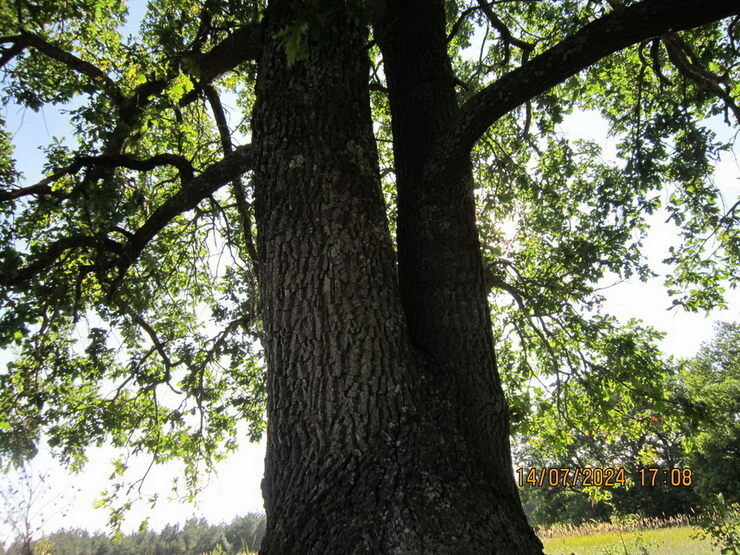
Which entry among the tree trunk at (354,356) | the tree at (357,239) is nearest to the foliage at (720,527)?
the tree at (357,239)

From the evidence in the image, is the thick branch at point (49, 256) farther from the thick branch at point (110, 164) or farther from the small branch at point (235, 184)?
the small branch at point (235, 184)

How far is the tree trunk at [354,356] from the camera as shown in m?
1.71

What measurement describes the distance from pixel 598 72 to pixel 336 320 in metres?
6.47

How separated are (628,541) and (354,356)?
52.3 ft

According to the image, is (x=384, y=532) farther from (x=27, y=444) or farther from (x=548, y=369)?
(x=548, y=369)

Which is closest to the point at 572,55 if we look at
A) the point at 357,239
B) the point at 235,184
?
the point at 357,239

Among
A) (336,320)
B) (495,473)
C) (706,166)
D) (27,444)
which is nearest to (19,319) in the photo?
(27,444)

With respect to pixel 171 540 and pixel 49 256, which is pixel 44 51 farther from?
pixel 171 540

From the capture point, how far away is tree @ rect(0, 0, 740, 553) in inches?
74.0

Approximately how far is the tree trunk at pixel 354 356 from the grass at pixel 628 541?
710cm

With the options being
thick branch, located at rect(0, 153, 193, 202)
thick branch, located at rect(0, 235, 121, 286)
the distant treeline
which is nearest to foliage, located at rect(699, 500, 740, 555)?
thick branch, located at rect(0, 153, 193, 202)

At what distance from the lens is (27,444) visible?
15.7 feet

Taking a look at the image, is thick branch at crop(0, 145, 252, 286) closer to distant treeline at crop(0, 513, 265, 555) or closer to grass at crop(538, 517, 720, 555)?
grass at crop(538, 517, 720, 555)

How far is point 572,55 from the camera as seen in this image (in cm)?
218
